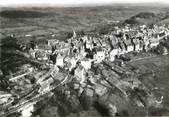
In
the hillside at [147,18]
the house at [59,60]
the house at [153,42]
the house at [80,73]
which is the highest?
the hillside at [147,18]

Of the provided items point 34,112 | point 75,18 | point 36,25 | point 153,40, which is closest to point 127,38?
point 153,40

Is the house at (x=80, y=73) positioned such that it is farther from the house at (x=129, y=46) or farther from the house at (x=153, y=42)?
the house at (x=153, y=42)

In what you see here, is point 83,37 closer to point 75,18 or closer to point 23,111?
point 75,18

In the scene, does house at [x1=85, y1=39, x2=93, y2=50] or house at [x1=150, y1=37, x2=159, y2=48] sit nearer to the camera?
house at [x1=85, y1=39, x2=93, y2=50]

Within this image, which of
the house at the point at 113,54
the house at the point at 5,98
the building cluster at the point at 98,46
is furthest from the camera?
the house at the point at 113,54

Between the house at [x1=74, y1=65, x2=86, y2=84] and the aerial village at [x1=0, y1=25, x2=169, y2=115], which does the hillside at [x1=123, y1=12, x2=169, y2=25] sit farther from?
the house at [x1=74, y1=65, x2=86, y2=84]

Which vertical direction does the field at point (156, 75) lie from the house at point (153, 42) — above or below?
below

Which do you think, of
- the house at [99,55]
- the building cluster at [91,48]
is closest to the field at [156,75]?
the building cluster at [91,48]

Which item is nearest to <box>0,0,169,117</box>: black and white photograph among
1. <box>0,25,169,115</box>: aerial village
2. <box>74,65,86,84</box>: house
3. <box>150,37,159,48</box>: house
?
<box>0,25,169,115</box>: aerial village

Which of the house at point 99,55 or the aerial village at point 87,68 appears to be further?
the house at point 99,55
